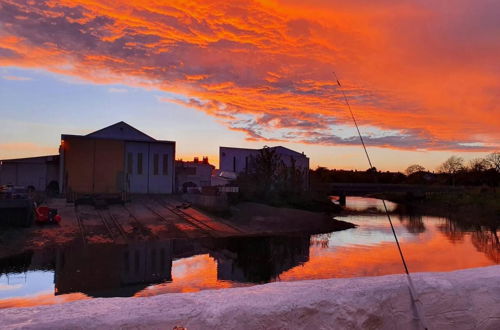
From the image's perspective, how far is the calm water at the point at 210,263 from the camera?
16.5 meters

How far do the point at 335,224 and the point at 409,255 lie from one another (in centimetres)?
1399

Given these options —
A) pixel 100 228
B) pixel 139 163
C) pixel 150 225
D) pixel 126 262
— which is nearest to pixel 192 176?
pixel 139 163

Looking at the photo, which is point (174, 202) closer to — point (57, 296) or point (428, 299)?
point (57, 296)

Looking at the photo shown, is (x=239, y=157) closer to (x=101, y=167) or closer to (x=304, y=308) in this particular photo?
(x=101, y=167)

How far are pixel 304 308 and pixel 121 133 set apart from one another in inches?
1834

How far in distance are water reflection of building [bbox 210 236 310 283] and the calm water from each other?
0.14 feet

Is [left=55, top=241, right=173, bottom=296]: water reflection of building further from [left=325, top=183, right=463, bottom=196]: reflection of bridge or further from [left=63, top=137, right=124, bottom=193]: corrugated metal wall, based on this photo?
[left=325, top=183, right=463, bottom=196]: reflection of bridge

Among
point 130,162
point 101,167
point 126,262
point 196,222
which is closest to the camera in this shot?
point 126,262

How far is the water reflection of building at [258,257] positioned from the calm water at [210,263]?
0.04 metres

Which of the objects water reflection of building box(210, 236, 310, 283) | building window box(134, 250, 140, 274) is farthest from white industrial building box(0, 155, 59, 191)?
water reflection of building box(210, 236, 310, 283)

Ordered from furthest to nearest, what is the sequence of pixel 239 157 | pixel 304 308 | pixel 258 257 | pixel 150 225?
1. pixel 239 157
2. pixel 150 225
3. pixel 258 257
4. pixel 304 308

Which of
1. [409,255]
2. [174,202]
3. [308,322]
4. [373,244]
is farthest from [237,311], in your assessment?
[174,202]

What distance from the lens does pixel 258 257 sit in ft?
79.1

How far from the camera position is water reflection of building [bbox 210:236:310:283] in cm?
1966
